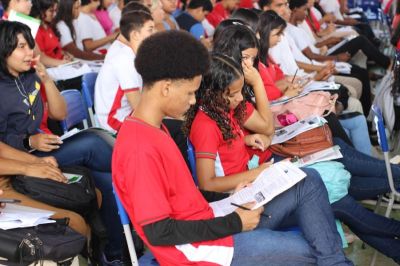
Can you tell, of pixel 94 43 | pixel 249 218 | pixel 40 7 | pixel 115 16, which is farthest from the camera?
pixel 115 16

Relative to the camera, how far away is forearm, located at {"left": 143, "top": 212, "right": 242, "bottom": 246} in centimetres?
179

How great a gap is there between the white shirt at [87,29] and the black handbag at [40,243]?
3434 mm

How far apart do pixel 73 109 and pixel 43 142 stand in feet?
2.20

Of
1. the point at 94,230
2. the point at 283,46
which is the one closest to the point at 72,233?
the point at 94,230

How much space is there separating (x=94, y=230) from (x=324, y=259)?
1076mm

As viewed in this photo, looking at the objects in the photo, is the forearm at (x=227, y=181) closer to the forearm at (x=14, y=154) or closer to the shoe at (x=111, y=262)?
the shoe at (x=111, y=262)

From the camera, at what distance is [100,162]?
116 inches

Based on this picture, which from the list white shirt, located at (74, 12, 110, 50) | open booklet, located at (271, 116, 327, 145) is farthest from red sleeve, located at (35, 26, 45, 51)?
open booklet, located at (271, 116, 327, 145)

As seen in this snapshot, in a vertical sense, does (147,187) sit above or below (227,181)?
above

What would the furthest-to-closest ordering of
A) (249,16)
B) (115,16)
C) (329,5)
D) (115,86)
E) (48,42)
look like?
(329,5) → (115,16) → (48,42) → (249,16) → (115,86)

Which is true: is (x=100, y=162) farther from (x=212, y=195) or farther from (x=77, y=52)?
(x=77, y=52)

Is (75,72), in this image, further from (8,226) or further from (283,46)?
(8,226)

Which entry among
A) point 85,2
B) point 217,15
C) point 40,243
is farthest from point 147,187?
point 217,15

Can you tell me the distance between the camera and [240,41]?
310cm
